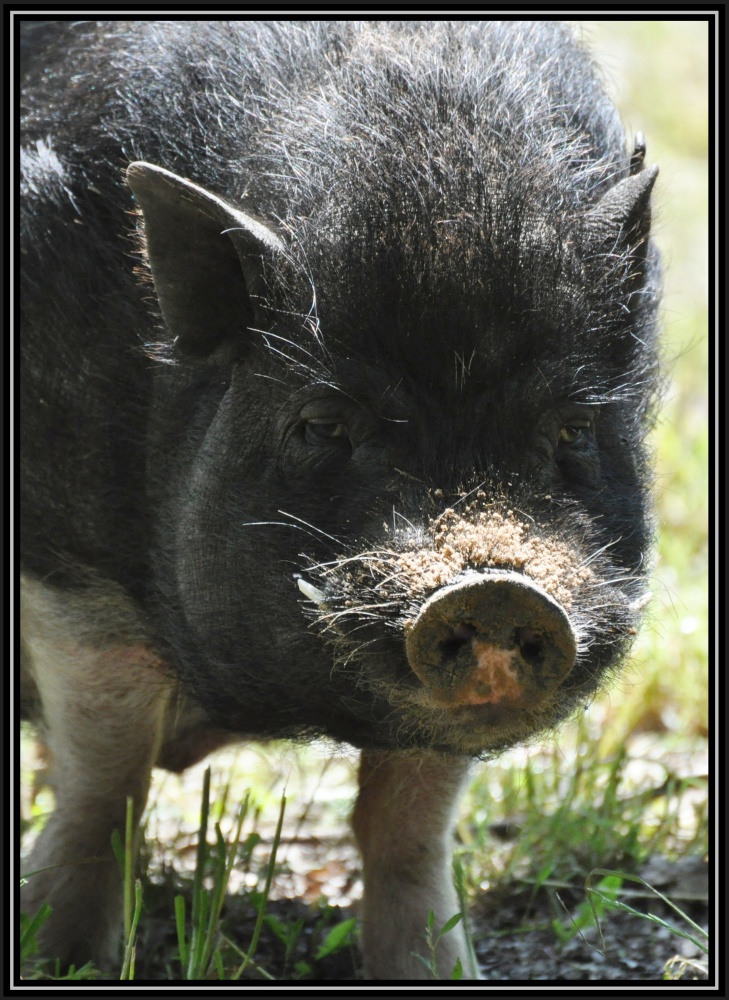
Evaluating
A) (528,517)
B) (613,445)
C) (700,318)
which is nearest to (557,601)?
(528,517)

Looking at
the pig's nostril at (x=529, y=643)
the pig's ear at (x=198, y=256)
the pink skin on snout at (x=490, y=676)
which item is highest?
the pig's ear at (x=198, y=256)

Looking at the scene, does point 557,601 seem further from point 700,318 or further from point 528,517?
point 700,318

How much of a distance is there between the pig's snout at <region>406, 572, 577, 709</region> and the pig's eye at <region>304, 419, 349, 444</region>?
562 millimetres

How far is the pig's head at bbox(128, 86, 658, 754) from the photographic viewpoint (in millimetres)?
2557

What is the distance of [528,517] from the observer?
8.66ft

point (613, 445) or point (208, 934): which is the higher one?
point (613, 445)

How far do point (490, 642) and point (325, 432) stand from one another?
0.69m

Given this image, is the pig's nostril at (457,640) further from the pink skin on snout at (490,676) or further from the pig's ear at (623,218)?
the pig's ear at (623,218)

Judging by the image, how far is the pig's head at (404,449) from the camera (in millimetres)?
2557

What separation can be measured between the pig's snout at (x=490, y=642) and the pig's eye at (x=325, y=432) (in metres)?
0.56

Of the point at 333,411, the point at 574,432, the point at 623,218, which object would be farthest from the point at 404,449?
the point at 623,218

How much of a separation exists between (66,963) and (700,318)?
5.99 metres

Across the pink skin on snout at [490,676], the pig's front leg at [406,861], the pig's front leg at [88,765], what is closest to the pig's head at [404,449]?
the pink skin on snout at [490,676]

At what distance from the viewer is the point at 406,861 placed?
A: 3760 mm
